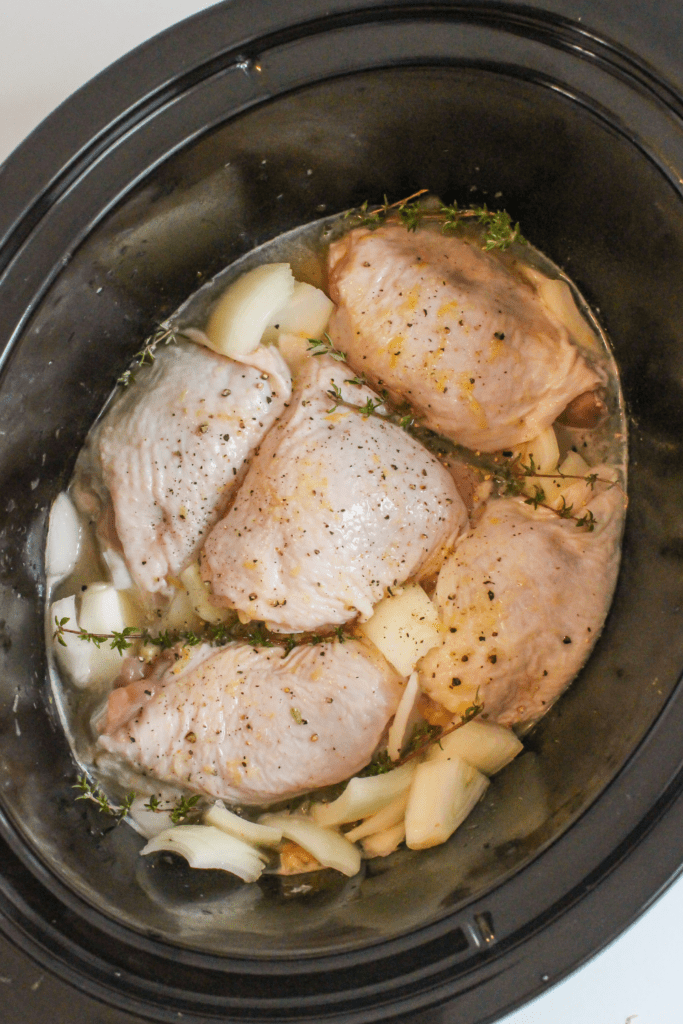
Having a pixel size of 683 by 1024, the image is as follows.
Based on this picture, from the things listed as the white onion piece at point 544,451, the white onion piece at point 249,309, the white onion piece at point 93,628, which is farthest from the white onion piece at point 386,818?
the white onion piece at point 249,309

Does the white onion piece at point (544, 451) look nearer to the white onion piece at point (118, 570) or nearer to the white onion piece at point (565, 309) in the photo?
the white onion piece at point (565, 309)

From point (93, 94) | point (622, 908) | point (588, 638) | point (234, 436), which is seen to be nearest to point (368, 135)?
point (93, 94)

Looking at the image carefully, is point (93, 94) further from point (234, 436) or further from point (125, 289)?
point (234, 436)

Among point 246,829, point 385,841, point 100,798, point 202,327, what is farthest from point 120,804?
point 202,327

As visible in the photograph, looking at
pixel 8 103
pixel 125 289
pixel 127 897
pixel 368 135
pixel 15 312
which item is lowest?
pixel 127 897

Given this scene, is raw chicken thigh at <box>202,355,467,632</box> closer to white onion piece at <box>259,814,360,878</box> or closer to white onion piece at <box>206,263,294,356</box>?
white onion piece at <box>206,263,294,356</box>

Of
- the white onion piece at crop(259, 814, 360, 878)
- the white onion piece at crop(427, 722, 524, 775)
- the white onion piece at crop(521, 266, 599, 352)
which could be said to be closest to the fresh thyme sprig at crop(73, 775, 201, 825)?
the white onion piece at crop(259, 814, 360, 878)

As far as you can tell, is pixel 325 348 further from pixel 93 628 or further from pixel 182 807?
pixel 182 807
